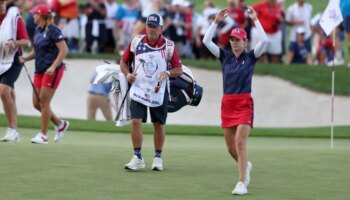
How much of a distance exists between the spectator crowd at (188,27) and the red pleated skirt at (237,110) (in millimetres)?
15067

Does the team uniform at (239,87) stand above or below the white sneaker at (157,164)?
above

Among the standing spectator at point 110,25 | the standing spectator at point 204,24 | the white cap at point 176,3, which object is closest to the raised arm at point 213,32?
the standing spectator at point 204,24

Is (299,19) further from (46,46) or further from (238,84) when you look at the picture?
(238,84)

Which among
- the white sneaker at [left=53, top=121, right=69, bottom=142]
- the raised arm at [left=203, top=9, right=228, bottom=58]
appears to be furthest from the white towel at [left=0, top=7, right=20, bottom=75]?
the raised arm at [left=203, top=9, right=228, bottom=58]

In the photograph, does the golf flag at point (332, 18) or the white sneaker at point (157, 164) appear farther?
the golf flag at point (332, 18)

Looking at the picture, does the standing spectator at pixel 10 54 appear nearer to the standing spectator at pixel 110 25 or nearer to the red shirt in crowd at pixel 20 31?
the red shirt in crowd at pixel 20 31

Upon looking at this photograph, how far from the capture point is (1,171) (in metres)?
14.6

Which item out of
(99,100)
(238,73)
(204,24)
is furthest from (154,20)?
(204,24)

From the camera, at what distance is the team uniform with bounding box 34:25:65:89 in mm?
18516

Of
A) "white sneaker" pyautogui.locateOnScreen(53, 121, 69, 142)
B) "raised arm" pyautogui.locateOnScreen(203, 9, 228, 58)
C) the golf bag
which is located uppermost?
"raised arm" pyautogui.locateOnScreen(203, 9, 228, 58)

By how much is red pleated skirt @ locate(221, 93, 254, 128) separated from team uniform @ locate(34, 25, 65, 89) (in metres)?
5.23

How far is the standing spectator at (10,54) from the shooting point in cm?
1842

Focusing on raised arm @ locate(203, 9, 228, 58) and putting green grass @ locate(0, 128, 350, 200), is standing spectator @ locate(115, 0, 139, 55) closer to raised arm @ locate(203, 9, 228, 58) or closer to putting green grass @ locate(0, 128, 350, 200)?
putting green grass @ locate(0, 128, 350, 200)

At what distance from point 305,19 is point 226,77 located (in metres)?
16.6
